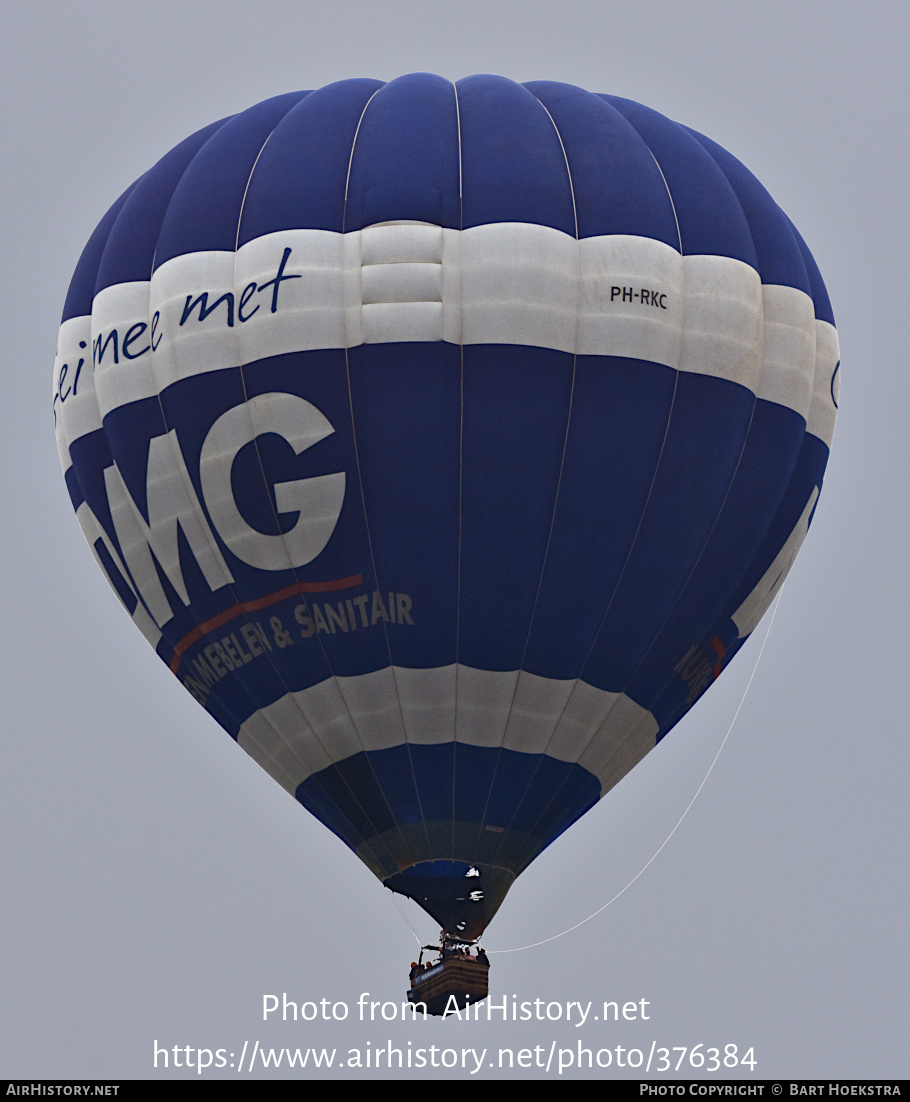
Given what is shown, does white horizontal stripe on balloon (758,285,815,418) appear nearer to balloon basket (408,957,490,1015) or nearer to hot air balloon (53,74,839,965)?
hot air balloon (53,74,839,965)

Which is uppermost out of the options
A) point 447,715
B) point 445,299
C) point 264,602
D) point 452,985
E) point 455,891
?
point 445,299

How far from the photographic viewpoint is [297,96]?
1827 cm

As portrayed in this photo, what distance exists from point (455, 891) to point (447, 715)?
1249mm

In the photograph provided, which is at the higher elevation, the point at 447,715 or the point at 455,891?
the point at 447,715

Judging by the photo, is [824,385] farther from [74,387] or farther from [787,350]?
[74,387]

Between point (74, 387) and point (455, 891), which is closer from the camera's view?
point (455, 891)

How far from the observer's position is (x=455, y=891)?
1734 centimetres

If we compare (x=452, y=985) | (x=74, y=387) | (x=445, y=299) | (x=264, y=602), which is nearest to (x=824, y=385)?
(x=445, y=299)

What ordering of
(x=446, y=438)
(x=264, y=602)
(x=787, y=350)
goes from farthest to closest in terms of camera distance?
(x=787, y=350)
(x=264, y=602)
(x=446, y=438)

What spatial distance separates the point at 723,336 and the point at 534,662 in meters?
2.60

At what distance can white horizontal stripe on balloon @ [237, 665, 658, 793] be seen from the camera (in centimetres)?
1706

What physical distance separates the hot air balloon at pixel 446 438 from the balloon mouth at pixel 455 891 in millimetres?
20

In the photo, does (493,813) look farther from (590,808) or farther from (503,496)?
(503,496)

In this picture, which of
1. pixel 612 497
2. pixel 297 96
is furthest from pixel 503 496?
pixel 297 96
